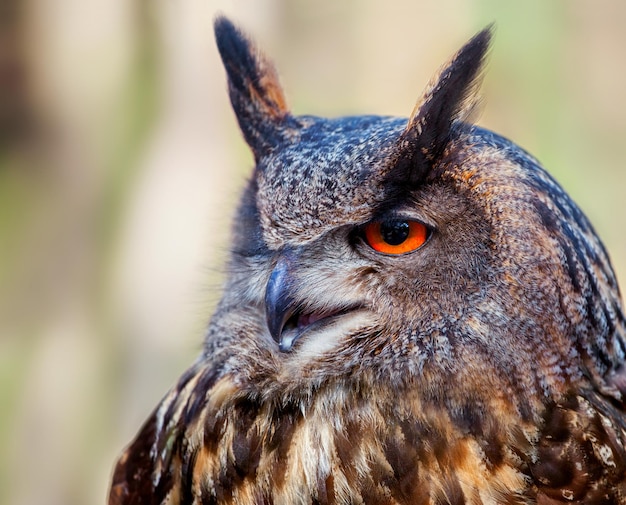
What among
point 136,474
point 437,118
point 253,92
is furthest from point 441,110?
point 136,474

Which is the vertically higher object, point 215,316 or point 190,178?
point 190,178

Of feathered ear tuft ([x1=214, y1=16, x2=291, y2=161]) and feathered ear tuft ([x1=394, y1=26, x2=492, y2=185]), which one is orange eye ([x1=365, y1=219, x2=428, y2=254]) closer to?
feathered ear tuft ([x1=394, y1=26, x2=492, y2=185])

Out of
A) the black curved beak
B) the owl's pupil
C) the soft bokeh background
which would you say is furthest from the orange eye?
the soft bokeh background

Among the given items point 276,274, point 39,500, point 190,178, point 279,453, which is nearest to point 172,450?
point 279,453

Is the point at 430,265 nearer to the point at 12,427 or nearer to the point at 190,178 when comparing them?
the point at 190,178

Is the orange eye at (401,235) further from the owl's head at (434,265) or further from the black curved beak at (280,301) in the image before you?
the black curved beak at (280,301)

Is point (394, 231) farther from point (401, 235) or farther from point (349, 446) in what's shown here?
point (349, 446)

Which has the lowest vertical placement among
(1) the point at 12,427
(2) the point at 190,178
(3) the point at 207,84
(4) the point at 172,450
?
(1) the point at 12,427
